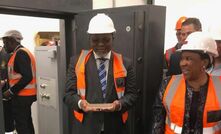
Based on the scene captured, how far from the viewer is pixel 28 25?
11.2 ft

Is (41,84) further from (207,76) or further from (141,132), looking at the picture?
(207,76)

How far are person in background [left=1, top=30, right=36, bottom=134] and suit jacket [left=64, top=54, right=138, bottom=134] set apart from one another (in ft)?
3.98

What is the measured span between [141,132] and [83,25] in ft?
3.37

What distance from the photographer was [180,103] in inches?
54.6

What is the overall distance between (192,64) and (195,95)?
7.0 inches

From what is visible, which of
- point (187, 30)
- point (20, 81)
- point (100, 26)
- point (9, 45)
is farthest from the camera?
point (9, 45)

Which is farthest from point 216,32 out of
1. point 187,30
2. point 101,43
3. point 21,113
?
point 21,113

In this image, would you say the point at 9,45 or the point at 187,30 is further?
the point at 9,45

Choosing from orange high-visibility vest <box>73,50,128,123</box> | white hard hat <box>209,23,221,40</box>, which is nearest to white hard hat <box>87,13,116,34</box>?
orange high-visibility vest <box>73,50,128,123</box>

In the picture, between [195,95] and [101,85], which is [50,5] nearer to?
[101,85]

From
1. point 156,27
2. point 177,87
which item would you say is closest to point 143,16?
point 156,27

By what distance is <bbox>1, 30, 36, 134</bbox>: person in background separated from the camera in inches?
104

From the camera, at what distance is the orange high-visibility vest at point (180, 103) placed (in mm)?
1342

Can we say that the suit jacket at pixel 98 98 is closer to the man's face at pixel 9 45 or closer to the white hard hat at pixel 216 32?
the white hard hat at pixel 216 32
